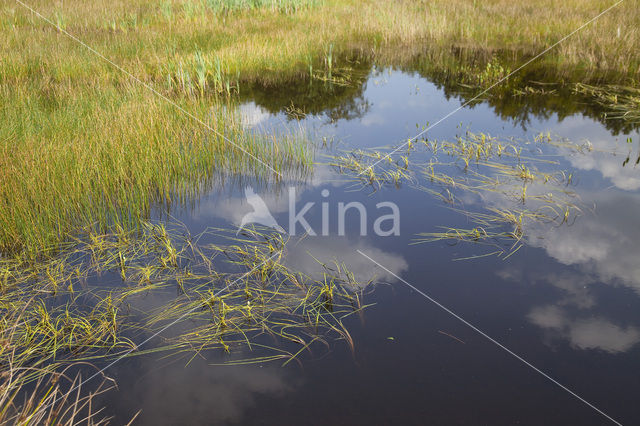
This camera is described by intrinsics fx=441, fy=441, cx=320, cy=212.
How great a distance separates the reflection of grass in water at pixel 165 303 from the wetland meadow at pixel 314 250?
0.05 feet

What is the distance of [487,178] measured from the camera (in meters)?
4.85

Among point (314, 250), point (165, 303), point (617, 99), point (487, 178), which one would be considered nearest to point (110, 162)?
point (165, 303)

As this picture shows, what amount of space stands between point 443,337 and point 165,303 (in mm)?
1905

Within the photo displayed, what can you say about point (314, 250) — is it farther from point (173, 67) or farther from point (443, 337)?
point (173, 67)

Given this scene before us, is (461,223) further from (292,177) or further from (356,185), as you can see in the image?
(292,177)

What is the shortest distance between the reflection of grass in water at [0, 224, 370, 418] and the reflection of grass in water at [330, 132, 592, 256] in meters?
1.32

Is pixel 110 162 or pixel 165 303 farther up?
pixel 110 162

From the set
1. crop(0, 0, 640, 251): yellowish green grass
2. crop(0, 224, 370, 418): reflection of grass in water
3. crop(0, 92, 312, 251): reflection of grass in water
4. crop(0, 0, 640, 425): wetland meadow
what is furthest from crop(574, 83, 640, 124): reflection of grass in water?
crop(0, 224, 370, 418): reflection of grass in water

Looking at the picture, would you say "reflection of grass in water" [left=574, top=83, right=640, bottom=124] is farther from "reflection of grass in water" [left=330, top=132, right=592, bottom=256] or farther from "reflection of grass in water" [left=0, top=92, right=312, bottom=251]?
"reflection of grass in water" [left=0, top=92, right=312, bottom=251]

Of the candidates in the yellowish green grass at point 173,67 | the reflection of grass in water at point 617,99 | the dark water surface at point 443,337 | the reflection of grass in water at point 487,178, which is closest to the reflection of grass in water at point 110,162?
the yellowish green grass at point 173,67

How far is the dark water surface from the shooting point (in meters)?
2.40

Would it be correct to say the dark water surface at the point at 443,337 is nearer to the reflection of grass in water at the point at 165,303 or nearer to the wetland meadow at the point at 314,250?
the wetland meadow at the point at 314,250

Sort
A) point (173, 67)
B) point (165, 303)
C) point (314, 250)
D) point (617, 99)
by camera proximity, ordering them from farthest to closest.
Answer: point (173, 67), point (617, 99), point (314, 250), point (165, 303)

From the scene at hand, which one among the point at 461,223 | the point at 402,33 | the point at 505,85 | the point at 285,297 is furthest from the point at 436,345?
the point at 402,33
